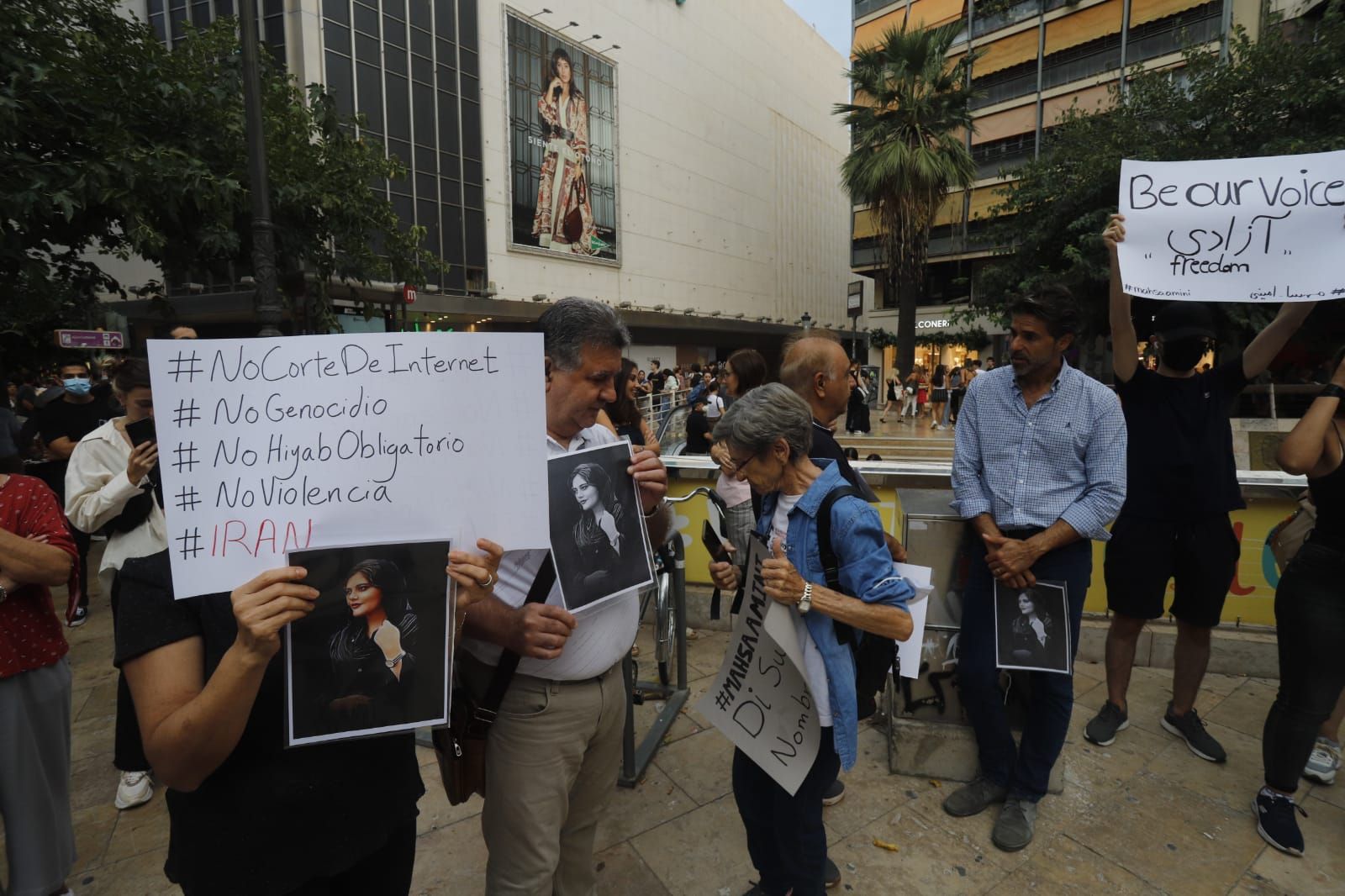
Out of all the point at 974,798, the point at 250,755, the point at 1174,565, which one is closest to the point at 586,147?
the point at 1174,565

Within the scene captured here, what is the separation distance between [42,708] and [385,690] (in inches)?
76.1

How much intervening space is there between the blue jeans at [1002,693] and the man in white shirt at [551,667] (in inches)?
69.7

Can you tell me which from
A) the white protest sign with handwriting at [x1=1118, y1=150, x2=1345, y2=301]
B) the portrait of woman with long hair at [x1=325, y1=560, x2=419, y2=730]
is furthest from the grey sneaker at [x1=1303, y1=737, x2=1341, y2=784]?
the portrait of woman with long hair at [x1=325, y1=560, x2=419, y2=730]

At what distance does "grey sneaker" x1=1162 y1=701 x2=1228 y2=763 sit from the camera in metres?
3.21

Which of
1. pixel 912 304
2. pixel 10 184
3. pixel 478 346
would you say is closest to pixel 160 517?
pixel 478 346

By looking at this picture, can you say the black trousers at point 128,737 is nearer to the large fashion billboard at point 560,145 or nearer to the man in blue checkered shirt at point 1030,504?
the man in blue checkered shirt at point 1030,504

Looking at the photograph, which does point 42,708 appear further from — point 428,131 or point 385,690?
point 428,131

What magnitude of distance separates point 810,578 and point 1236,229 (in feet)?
7.83

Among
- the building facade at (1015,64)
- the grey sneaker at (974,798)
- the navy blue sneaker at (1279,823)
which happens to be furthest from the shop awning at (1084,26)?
the grey sneaker at (974,798)

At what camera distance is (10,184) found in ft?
16.1

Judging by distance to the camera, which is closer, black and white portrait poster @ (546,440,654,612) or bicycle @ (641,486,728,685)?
black and white portrait poster @ (546,440,654,612)

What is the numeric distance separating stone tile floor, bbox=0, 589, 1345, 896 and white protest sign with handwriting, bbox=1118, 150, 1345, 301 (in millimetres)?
2216

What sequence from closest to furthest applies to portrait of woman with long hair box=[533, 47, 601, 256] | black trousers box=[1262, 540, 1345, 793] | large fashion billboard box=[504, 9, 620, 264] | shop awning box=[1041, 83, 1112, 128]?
black trousers box=[1262, 540, 1345, 793], shop awning box=[1041, 83, 1112, 128], large fashion billboard box=[504, 9, 620, 264], portrait of woman with long hair box=[533, 47, 601, 256]

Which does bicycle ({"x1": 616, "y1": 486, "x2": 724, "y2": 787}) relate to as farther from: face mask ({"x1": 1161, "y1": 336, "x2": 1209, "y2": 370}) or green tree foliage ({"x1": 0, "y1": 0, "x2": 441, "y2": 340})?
green tree foliage ({"x1": 0, "y1": 0, "x2": 441, "y2": 340})
